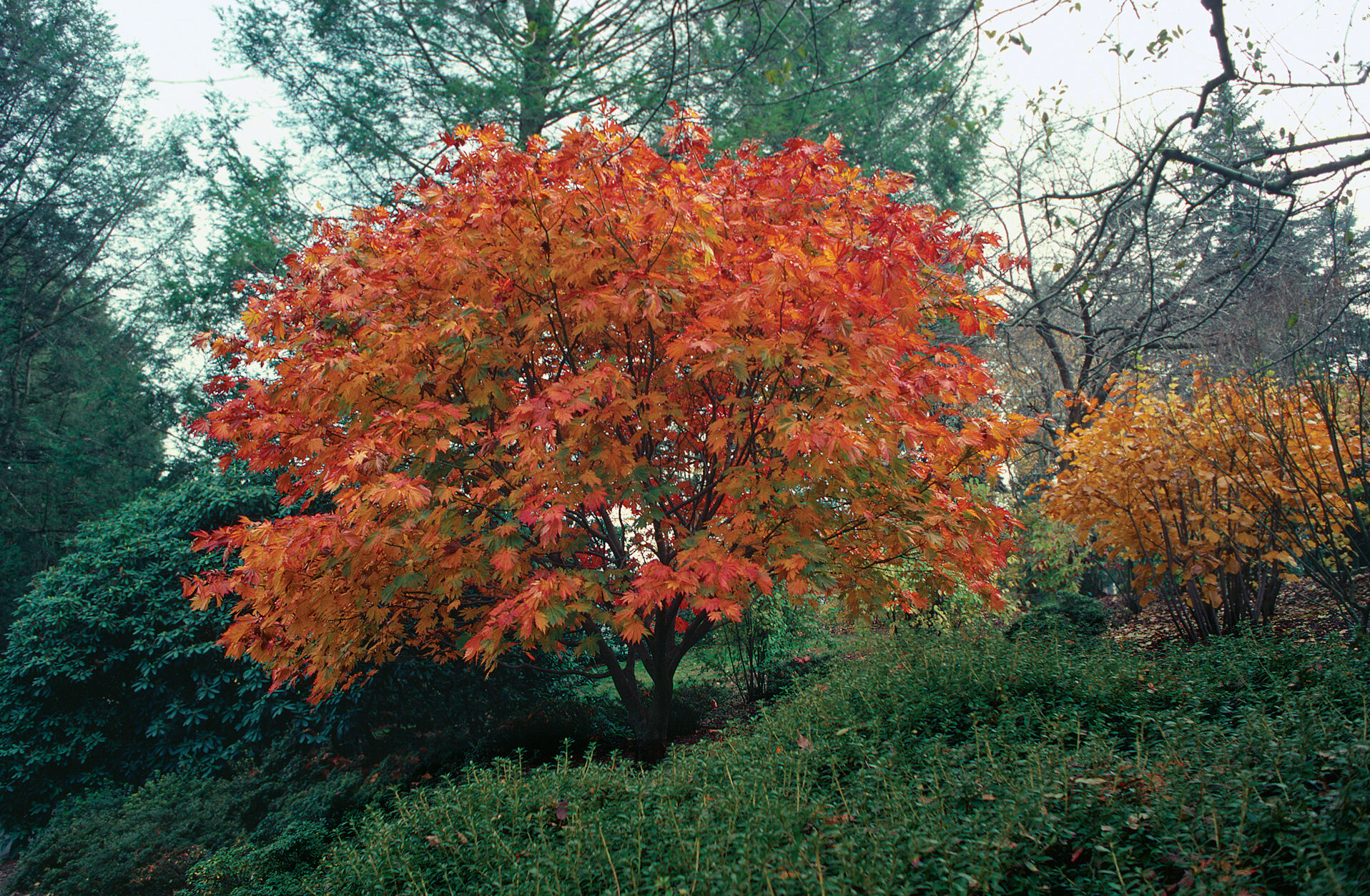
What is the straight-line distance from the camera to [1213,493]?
5.14 meters

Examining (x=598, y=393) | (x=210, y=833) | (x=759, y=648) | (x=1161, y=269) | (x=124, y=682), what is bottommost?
(x=210, y=833)

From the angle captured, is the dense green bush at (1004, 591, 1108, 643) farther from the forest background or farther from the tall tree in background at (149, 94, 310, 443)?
the tall tree in background at (149, 94, 310, 443)

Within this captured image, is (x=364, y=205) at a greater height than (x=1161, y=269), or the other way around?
(x=364, y=205)

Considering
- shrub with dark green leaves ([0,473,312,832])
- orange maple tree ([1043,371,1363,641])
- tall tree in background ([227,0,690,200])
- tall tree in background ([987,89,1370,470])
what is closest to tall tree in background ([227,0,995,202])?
tall tree in background ([227,0,690,200])

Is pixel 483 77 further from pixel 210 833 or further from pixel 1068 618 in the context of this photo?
pixel 1068 618

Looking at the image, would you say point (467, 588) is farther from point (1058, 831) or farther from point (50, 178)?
point (50, 178)

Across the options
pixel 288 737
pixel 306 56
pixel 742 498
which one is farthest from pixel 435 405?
pixel 306 56

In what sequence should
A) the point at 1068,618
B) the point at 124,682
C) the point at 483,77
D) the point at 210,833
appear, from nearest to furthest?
the point at 210,833 < the point at 124,682 < the point at 1068,618 < the point at 483,77

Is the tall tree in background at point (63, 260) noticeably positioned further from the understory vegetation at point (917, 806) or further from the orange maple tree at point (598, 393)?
the orange maple tree at point (598, 393)

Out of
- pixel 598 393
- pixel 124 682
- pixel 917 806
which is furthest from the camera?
pixel 124 682

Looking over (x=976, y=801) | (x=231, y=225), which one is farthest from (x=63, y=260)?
(x=976, y=801)

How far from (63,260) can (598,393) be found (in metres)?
14.6

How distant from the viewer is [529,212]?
3596 mm

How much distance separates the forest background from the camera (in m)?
4.53
